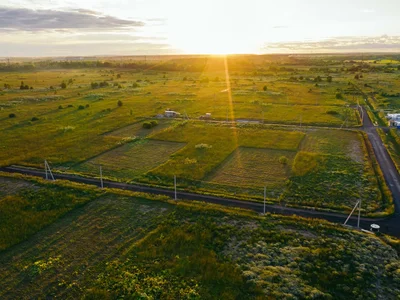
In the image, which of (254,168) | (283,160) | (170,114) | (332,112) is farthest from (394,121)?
(170,114)

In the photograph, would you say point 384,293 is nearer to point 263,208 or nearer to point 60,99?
point 263,208

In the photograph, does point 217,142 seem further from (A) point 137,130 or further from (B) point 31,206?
(B) point 31,206

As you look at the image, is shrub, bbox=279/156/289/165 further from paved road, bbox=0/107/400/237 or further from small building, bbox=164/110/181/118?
small building, bbox=164/110/181/118

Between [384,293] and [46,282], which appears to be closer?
[384,293]

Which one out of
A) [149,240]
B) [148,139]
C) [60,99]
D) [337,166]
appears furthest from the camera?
[60,99]

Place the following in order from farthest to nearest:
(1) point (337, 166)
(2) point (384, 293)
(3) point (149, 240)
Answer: (1) point (337, 166)
(3) point (149, 240)
(2) point (384, 293)

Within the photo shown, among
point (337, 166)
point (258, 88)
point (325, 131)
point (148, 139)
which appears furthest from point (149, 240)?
point (258, 88)

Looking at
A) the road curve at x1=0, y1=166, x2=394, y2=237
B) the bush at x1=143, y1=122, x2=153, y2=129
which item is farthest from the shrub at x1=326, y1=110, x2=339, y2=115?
the road curve at x1=0, y1=166, x2=394, y2=237

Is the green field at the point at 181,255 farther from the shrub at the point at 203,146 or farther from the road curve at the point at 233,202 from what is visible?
the shrub at the point at 203,146
